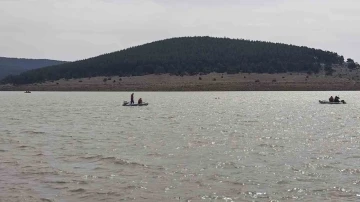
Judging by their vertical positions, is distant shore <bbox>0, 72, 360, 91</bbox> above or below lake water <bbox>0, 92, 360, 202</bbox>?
above

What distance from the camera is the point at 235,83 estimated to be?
178625mm

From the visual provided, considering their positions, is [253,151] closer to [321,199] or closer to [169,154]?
[169,154]

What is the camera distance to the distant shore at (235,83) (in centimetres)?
17500

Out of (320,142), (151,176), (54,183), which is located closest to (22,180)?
(54,183)

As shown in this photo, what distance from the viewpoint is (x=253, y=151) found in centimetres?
2820

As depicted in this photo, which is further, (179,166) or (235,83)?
(235,83)

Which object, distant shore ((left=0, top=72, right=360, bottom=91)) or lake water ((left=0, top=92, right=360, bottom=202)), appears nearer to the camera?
lake water ((left=0, top=92, right=360, bottom=202))

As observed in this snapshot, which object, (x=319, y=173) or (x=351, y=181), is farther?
(x=319, y=173)

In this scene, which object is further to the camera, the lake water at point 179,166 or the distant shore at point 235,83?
the distant shore at point 235,83

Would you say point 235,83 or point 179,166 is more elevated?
point 235,83

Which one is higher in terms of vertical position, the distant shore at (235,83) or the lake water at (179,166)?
the distant shore at (235,83)

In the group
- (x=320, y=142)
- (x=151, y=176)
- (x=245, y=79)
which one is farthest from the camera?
(x=245, y=79)

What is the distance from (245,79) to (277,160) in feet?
538

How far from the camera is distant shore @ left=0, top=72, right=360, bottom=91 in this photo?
175000 mm
